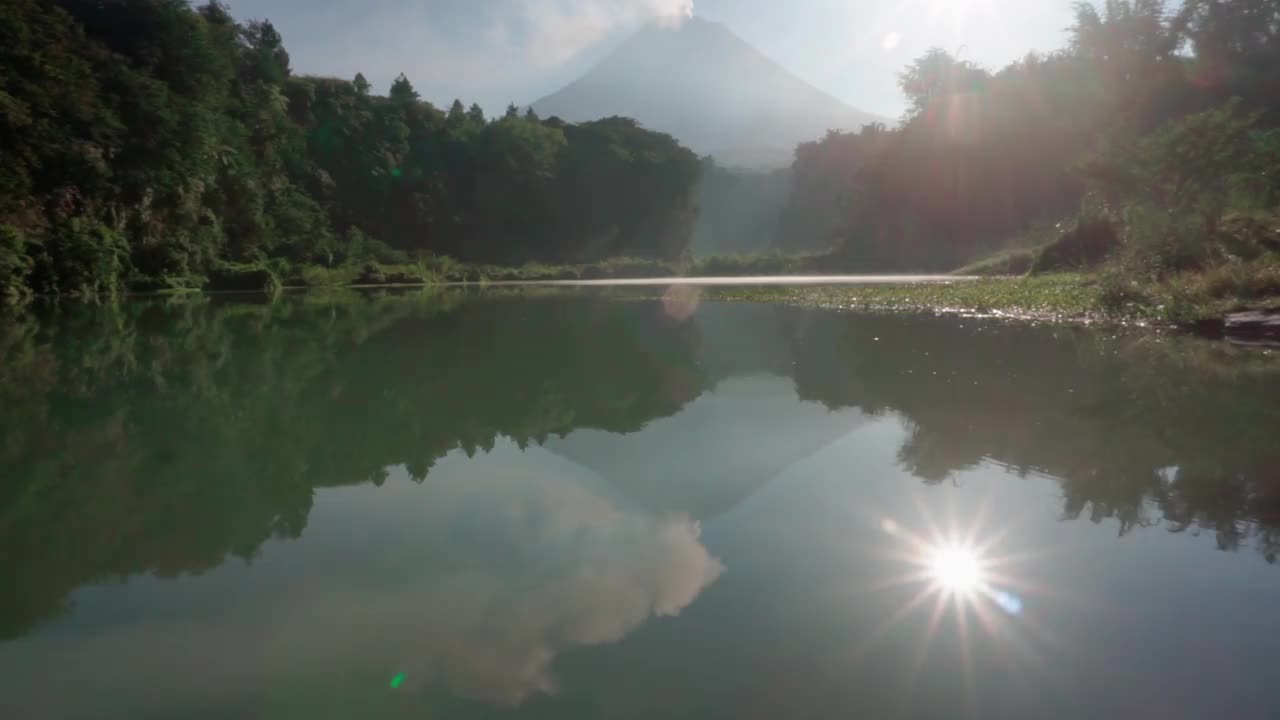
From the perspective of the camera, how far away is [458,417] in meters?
4.80

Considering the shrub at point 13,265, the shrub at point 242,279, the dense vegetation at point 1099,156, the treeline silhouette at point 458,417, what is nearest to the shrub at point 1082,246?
the dense vegetation at point 1099,156

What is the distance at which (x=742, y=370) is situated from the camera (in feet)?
23.5

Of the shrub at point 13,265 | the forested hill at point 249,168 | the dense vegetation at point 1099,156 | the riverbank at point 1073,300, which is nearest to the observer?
the riverbank at point 1073,300

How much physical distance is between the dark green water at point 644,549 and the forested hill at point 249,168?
18.0 m

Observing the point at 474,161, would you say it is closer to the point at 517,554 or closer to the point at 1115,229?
the point at 1115,229

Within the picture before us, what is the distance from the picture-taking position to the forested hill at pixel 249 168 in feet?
65.4

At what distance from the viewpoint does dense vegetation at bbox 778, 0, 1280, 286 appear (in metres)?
12.6

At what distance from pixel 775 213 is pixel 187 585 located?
243ft

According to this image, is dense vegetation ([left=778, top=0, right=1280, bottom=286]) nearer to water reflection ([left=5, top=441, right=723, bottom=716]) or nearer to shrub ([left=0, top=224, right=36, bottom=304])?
water reflection ([left=5, top=441, right=723, bottom=716])

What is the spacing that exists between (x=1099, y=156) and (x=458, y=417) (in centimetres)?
2015

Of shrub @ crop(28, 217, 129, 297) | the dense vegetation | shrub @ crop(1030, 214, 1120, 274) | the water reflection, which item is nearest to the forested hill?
shrub @ crop(28, 217, 129, 297)

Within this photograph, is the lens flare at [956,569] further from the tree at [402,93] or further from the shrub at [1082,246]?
the tree at [402,93]

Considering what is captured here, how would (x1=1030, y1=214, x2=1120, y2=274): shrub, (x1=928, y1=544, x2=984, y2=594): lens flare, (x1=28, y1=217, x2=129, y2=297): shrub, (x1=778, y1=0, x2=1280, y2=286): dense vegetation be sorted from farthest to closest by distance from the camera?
(x1=28, y1=217, x2=129, y2=297): shrub → (x1=1030, y1=214, x2=1120, y2=274): shrub → (x1=778, y1=0, x2=1280, y2=286): dense vegetation → (x1=928, y1=544, x2=984, y2=594): lens flare

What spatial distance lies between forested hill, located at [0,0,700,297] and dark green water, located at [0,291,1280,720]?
18.0 metres
